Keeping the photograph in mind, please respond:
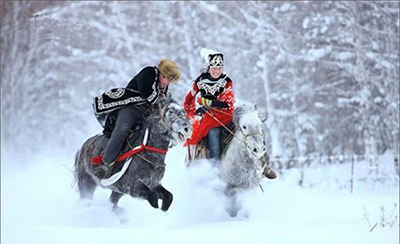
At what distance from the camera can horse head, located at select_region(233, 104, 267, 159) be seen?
8938 millimetres

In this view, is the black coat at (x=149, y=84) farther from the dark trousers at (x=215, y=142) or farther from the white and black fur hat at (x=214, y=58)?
the dark trousers at (x=215, y=142)

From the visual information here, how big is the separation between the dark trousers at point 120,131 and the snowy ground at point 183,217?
0.99 m

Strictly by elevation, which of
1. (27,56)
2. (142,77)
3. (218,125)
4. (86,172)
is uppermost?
(27,56)

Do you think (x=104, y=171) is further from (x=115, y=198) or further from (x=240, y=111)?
(x=240, y=111)

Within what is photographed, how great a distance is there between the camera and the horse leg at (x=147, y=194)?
8672mm

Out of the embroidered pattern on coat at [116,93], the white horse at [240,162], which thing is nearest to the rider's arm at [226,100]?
the white horse at [240,162]

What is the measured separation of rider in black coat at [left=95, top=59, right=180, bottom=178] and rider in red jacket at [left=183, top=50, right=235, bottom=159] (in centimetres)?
79

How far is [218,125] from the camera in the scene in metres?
9.84

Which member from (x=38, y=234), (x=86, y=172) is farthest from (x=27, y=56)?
(x=38, y=234)

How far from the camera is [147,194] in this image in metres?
8.76

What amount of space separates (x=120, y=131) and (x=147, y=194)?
39.5 inches

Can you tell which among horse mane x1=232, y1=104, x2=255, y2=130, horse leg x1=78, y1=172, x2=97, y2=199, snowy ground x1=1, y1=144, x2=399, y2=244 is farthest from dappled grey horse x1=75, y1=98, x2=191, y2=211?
horse mane x1=232, y1=104, x2=255, y2=130

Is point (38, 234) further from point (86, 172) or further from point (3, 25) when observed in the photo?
point (3, 25)

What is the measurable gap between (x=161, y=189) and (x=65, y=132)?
102 feet
